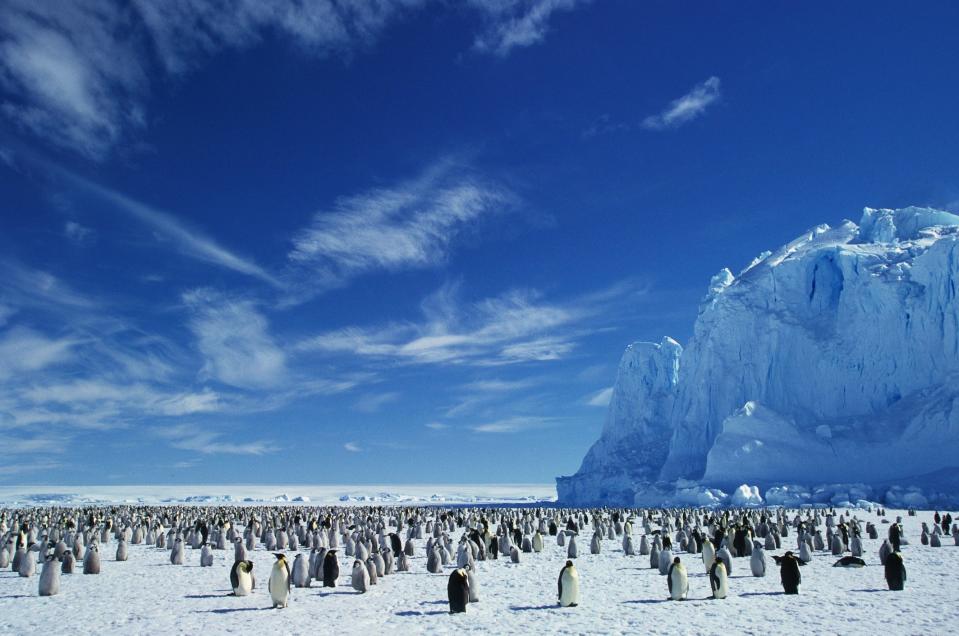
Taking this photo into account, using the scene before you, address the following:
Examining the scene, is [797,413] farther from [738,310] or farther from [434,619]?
[434,619]

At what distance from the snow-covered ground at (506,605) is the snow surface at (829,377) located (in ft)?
111

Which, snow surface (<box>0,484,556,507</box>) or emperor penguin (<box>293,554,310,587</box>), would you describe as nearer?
emperor penguin (<box>293,554,310,587</box>)

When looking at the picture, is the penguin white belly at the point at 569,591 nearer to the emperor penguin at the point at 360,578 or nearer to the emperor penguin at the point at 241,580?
the emperor penguin at the point at 360,578

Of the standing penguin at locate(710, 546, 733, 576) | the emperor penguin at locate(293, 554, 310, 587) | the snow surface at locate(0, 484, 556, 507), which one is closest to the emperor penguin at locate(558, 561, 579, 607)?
the standing penguin at locate(710, 546, 733, 576)

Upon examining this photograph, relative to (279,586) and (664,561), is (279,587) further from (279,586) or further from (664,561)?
(664,561)

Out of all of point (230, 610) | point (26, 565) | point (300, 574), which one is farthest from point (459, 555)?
point (26, 565)

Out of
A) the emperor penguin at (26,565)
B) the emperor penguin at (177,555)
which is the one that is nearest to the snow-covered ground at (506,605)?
the emperor penguin at (26,565)

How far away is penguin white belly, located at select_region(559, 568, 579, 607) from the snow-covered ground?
243 mm

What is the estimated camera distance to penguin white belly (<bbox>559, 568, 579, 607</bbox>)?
11922 mm

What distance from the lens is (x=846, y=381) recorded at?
52.8 metres

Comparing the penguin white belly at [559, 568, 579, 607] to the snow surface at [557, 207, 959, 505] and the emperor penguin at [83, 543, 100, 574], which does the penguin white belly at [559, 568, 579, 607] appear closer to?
the emperor penguin at [83, 543, 100, 574]

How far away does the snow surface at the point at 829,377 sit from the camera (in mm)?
46594

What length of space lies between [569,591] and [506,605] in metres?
1.09

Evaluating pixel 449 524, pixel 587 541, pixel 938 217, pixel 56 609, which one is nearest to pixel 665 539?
pixel 587 541
